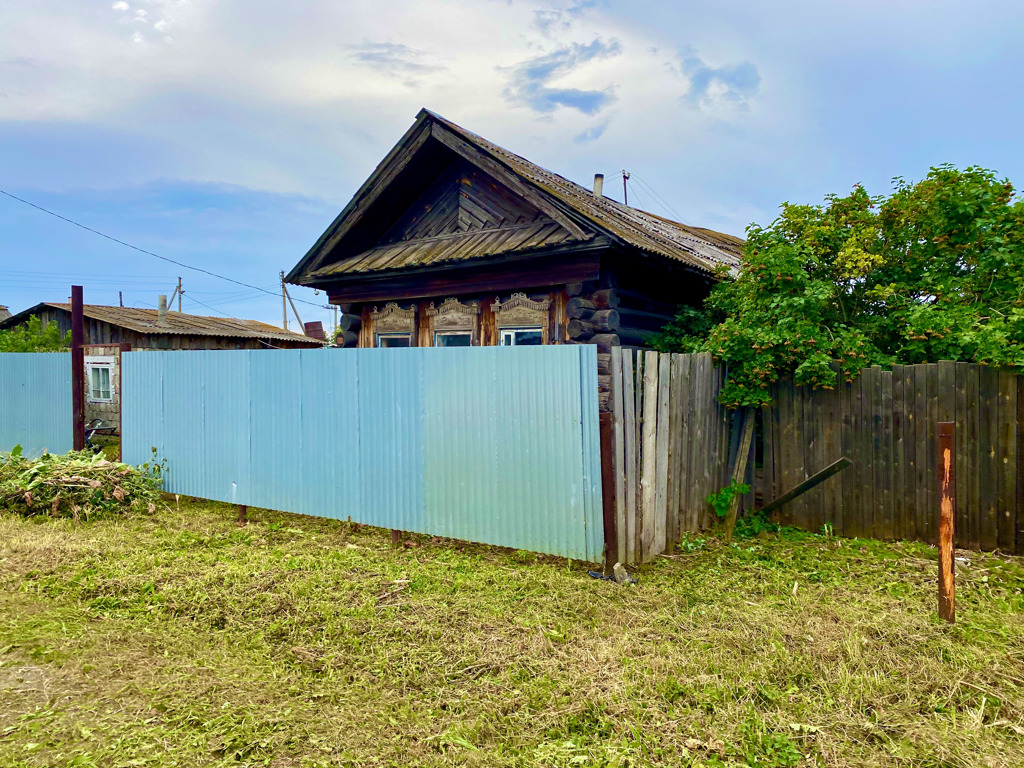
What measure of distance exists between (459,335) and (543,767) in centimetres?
701

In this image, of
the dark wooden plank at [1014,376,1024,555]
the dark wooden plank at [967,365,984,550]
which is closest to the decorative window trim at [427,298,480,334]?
the dark wooden plank at [967,365,984,550]

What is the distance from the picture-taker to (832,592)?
4.74m

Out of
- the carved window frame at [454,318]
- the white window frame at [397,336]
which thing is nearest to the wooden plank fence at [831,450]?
the carved window frame at [454,318]

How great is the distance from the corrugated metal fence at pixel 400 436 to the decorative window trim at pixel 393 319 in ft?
9.63

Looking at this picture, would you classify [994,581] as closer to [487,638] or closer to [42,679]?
[487,638]

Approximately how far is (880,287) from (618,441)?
367 centimetres

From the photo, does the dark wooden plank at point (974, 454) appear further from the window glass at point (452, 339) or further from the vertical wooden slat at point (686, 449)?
the window glass at point (452, 339)

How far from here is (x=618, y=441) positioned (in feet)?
16.6

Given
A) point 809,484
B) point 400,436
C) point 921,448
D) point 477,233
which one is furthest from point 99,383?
point 921,448

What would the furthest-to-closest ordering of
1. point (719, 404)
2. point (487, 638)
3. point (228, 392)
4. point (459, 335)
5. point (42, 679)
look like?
point (459, 335) < point (228, 392) < point (719, 404) < point (487, 638) < point (42, 679)

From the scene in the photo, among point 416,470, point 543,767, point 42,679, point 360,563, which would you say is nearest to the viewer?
point 543,767

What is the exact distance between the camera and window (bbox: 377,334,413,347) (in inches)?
383

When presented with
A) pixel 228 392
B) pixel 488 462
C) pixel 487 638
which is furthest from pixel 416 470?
pixel 228 392

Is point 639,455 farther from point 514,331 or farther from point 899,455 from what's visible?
point 514,331
